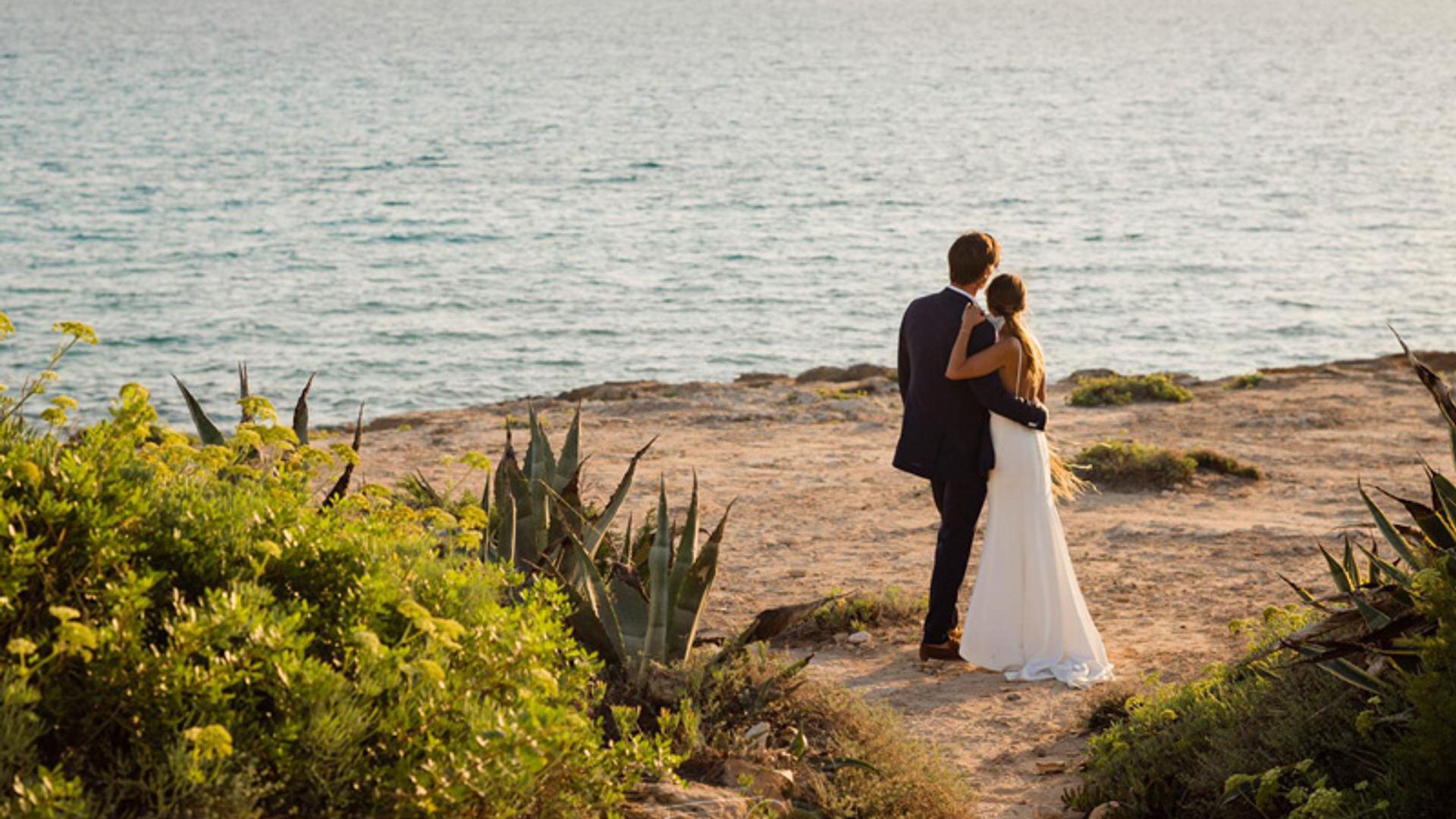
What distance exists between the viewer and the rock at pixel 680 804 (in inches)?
175

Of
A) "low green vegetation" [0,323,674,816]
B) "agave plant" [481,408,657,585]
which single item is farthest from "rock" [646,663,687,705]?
"low green vegetation" [0,323,674,816]

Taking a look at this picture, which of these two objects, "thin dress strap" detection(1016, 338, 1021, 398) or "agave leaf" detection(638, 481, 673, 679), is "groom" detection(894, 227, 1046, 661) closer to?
"thin dress strap" detection(1016, 338, 1021, 398)

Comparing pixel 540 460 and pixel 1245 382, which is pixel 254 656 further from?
pixel 1245 382

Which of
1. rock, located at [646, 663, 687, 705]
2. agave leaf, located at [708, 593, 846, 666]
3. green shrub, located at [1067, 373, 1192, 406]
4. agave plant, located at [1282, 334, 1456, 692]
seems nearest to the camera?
agave plant, located at [1282, 334, 1456, 692]

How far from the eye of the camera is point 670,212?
5244 cm

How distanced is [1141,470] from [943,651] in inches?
217

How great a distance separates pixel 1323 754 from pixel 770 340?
92.2ft

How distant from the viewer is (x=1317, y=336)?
3428 cm

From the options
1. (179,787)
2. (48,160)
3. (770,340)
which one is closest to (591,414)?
(179,787)

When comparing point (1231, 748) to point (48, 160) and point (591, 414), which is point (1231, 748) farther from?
point (48, 160)

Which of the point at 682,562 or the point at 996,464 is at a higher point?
the point at 996,464

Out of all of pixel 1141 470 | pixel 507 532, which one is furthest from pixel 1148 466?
pixel 507 532

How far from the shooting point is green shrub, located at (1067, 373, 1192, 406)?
697 inches

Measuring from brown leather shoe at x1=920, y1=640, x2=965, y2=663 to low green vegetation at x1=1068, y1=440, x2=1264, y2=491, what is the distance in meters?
4.97
